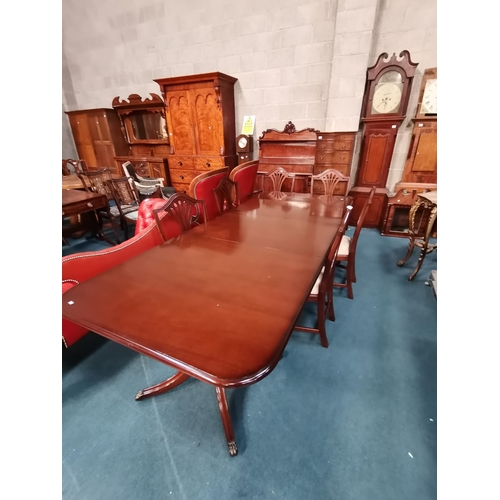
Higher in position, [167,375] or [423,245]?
[423,245]

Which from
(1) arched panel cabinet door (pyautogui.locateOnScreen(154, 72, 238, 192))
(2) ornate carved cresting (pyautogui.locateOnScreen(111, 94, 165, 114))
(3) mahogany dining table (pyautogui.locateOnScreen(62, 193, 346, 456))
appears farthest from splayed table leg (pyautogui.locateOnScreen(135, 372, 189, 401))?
(2) ornate carved cresting (pyautogui.locateOnScreen(111, 94, 165, 114))

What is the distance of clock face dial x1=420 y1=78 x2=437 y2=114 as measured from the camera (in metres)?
2.71

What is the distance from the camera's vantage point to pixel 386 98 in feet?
9.36

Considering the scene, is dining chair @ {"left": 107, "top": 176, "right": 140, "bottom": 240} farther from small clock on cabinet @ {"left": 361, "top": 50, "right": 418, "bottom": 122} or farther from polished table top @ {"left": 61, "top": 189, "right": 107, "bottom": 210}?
small clock on cabinet @ {"left": 361, "top": 50, "right": 418, "bottom": 122}

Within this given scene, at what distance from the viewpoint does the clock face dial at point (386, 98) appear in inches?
110

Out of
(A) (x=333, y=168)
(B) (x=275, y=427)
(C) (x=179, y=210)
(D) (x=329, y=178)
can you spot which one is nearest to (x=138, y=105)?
(A) (x=333, y=168)

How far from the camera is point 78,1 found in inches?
170

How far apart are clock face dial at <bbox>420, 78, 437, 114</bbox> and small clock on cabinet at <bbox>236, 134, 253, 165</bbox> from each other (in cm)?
224

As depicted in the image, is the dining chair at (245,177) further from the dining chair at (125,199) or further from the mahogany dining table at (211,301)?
the mahogany dining table at (211,301)

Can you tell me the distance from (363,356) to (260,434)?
780mm

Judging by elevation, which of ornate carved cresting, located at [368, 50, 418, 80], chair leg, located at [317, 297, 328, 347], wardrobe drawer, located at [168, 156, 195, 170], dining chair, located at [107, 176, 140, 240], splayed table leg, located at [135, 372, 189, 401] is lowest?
splayed table leg, located at [135, 372, 189, 401]

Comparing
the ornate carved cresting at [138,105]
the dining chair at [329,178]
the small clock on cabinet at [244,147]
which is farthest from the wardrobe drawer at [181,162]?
the dining chair at [329,178]
